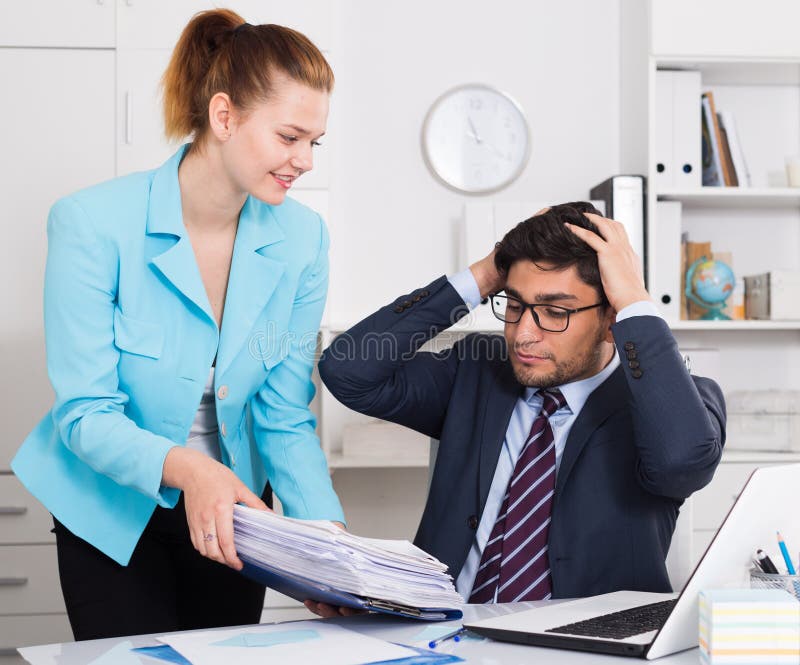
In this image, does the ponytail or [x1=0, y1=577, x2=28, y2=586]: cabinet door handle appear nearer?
the ponytail

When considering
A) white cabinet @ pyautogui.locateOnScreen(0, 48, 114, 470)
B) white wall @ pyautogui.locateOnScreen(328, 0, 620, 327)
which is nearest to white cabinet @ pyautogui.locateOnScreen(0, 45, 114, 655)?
white cabinet @ pyautogui.locateOnScreen(0, 48, 114, 470)

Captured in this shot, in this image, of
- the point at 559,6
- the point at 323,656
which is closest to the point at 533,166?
the point at 559,6

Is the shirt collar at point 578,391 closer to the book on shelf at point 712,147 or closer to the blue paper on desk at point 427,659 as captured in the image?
the blue paper on desk at point 427,659

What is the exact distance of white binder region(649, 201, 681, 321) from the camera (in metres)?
2.83

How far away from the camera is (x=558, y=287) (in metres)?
1.54

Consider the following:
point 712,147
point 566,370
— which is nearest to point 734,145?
point 712,147

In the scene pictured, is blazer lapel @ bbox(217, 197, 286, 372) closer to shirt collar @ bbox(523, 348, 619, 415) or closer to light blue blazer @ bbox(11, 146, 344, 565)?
light blue blazer @ bbox(11, 146, 344, 565)

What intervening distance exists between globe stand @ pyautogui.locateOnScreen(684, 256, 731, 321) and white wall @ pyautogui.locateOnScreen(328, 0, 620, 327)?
478 millimetres

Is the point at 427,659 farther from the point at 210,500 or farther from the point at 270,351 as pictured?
the point at 270,351

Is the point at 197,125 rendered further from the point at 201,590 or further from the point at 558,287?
the point at 201,590

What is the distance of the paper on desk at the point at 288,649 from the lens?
0.88 m

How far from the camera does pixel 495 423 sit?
5.05 feet

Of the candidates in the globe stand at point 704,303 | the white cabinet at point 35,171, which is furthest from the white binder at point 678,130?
the white cabinet at point 35,171

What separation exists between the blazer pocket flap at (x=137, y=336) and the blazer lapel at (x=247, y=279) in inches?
4.1
